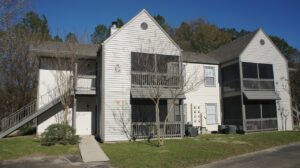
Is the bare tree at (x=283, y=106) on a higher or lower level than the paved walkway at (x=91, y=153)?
higher

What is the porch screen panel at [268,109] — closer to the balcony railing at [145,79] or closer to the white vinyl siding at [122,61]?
the balcony railing at [145,79]

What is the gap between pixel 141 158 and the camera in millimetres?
10586

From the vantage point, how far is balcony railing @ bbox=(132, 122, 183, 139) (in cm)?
1644

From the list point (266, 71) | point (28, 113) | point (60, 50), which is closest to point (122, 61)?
point (60, 50)

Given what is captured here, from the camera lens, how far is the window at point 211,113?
2170 centimetres

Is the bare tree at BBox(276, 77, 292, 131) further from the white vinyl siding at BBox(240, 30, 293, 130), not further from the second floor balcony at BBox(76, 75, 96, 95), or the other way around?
the second floor balcony at BBox(76, 75, 96, 95)

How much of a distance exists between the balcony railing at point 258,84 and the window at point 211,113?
10.8 feet

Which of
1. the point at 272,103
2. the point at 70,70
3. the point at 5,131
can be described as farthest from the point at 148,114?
the point at 272,103

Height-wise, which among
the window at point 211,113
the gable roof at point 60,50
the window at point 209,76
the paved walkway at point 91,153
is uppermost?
the gable roof at point 60,50

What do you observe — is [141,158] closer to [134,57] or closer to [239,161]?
[239,161]

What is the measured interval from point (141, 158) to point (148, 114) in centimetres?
695

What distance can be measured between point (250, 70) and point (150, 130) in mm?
11793

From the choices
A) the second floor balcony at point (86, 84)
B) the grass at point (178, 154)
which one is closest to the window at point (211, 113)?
the grass at point (178, 154)

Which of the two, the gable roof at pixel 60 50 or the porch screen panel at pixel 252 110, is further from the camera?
the porch screen panel at pixel 252 110
